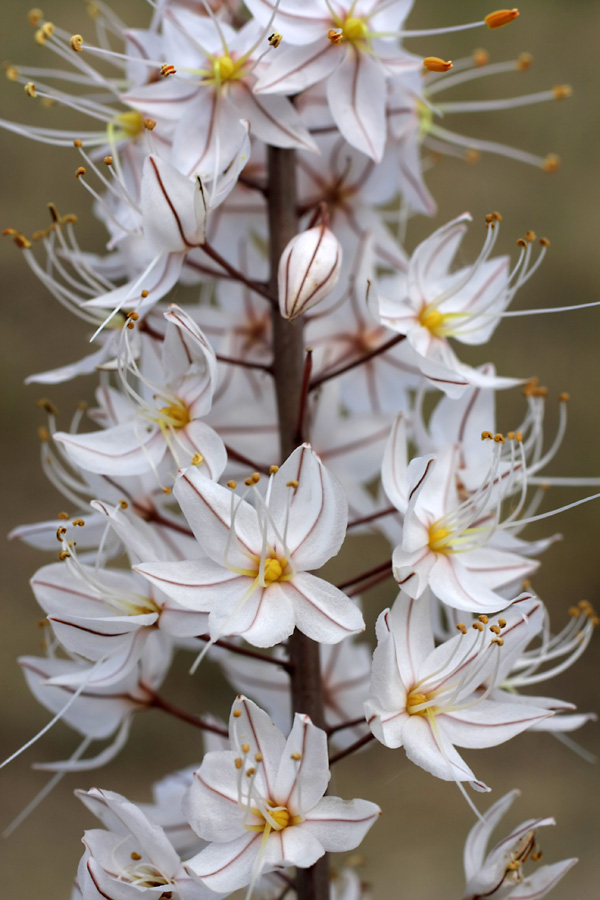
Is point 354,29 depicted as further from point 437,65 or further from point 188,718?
point 188,718

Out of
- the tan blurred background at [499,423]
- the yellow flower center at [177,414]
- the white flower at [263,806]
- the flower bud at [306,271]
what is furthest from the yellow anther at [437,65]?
the tan blurred background at [499,423]

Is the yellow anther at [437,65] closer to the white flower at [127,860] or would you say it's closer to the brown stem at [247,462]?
the brown stem at [247,462]

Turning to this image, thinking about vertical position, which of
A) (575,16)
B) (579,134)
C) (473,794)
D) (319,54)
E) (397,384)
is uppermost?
(575,16)

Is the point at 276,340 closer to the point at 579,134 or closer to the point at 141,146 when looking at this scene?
the point at 141,146

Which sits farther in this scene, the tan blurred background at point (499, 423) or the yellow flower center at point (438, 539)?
the tan blurred background at point (499, 423)

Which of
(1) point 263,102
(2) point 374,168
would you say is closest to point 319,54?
(1) point 263,102

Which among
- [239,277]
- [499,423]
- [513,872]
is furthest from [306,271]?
[499,423]

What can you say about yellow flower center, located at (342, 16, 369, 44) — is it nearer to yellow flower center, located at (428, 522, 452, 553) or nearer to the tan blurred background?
yellow flower center, located at (428, 522, 452, 553)
